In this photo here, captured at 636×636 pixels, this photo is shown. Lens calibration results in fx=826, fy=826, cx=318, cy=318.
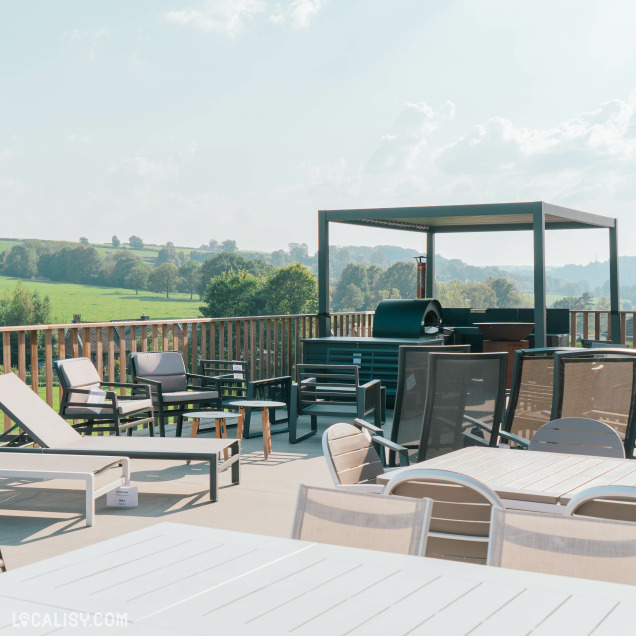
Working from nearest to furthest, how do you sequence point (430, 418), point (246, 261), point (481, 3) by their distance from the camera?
1. point (430, 418)
2. point (481, 3)
3. point (246, 261)

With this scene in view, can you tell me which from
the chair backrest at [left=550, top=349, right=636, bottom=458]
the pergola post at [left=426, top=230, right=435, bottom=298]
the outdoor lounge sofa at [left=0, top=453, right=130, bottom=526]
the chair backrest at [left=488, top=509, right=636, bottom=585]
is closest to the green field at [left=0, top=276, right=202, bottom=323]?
the pergola post at [left=426, top=230, right=435, bottom=298]

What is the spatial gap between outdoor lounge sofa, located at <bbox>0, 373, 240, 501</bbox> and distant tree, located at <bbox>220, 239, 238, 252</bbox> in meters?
55.8

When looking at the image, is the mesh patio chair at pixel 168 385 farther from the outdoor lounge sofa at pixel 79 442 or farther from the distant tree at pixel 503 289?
the distant tree at pixel 503 289

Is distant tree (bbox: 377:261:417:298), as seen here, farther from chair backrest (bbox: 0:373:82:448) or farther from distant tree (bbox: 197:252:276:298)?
chair backrest (bbox: 0:373:82:448)

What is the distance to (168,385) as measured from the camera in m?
8.42

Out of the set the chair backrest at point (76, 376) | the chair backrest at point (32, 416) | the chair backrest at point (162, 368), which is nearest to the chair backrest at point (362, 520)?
the chair backrest at point (32, 416)

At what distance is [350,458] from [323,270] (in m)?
7.71

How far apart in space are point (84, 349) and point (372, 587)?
6734 mm

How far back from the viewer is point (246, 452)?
7438mm

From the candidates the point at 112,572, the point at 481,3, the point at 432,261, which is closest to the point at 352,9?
the point at 481,3

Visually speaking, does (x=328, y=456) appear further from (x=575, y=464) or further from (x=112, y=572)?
(x=112, y=572)

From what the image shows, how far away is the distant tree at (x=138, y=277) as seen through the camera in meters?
55.7

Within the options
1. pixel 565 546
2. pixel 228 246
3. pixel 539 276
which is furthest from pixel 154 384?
pixel 228 246

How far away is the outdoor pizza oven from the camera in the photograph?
10398mm
